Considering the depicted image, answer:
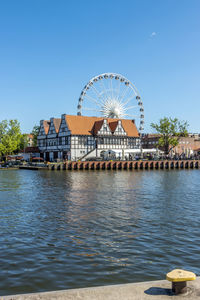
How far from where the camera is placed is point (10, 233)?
14.5 m

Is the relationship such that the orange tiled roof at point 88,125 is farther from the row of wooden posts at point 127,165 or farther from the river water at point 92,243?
the river water at point 92,243

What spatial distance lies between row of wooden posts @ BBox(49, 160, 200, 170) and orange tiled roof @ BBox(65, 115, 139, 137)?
41.2 feet

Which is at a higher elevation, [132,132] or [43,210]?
[132,132]

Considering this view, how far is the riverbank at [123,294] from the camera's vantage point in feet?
21.7

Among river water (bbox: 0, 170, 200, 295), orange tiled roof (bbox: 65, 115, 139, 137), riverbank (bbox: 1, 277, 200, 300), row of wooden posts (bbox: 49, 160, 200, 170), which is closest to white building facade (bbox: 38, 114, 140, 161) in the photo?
orange tiled roof (bbox: 65, 115, 139, 137)

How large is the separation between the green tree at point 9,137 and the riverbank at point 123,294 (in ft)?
276

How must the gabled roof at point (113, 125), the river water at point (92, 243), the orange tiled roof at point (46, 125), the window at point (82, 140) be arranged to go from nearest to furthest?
the river water at point (92, 243), the window at point (82, 140), the gabled roof at point (113, 125), the orange tiled roof at point (46, 125)

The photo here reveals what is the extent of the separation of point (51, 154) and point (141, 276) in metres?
77.0

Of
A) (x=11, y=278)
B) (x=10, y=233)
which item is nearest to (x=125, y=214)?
(x=10, y=233)

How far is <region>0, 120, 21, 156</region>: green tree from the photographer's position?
3445 inches

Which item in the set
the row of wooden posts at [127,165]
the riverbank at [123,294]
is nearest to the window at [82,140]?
the row of wooden posts at [127,165]

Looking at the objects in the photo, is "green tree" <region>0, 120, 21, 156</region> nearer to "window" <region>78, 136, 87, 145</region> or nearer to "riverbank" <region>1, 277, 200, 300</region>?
"window" <region>78, 136, 87, 145</region>

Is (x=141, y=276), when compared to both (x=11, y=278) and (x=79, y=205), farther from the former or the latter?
(x=79, y=205)

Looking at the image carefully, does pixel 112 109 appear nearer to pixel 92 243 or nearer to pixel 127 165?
pixel 127 165
